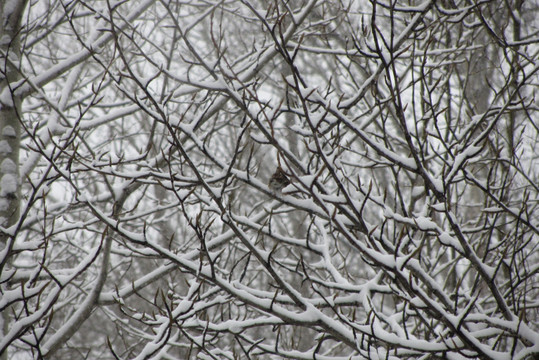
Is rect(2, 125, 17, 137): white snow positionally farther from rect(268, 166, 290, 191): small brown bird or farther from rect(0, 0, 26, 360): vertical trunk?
rect(268, 166, 290, 191): small brown bird

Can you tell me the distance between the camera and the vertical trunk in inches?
127

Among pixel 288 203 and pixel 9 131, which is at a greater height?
pixel 9 131

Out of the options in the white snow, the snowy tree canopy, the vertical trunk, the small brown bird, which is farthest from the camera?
the white snow

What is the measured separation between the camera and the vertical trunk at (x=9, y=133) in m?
3.22

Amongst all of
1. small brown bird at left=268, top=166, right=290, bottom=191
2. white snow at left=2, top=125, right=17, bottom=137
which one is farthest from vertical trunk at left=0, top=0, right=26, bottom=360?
small brown bird at left=268, top=166, right=290, bottom=191

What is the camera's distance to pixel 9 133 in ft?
11.2

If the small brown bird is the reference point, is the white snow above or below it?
above

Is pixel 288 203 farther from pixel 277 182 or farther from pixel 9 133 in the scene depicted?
pixel 9 133

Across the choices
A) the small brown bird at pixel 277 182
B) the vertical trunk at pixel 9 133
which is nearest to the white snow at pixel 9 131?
the vertical trunk at pixel 9 133

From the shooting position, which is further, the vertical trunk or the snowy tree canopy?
the vertical trunk

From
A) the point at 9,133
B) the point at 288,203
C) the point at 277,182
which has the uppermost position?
the point at 9,133

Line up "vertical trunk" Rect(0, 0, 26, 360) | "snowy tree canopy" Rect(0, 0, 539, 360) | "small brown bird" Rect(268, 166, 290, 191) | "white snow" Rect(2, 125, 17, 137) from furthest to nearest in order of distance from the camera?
1. "white snow" Rect(2, 125, 17, 137)
2. "vertical trunk" Rect(0, 0, 26, 360)
3. "small brown bird" Rect(268, 166, 290, 191)
4. "snowy tree canopy" Rect(0, 0, 539, 360)

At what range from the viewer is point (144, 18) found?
4801 mm

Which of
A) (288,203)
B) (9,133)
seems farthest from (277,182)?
(9,133)
